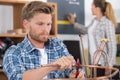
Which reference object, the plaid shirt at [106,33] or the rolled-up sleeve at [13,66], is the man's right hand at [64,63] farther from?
the plaid shirt at [106,33]

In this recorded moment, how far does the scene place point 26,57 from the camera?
1.59 meters

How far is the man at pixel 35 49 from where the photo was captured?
148cm

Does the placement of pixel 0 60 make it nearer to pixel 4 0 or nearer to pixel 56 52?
pixel 4 0

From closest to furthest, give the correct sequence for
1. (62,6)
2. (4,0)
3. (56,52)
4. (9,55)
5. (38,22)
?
(9,55) → (38,22) → (56,52) → (4,0) → (62,6)

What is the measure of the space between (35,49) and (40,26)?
0.15 meters

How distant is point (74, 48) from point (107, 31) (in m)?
0.44

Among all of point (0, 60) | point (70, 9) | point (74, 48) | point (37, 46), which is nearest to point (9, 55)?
point (37, 46)

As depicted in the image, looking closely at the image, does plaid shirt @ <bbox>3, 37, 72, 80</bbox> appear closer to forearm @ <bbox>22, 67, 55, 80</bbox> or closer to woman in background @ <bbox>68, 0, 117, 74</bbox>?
forearm @ <bbox>22, 67, 55, 80</bbox>

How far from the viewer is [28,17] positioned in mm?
1625

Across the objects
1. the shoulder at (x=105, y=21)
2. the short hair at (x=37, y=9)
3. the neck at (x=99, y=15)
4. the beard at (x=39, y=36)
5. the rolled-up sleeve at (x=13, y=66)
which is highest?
the short hair at (x=37, y=9)

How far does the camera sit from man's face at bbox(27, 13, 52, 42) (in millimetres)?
1570

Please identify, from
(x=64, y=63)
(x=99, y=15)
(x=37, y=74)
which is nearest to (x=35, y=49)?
(x=37, y=74)

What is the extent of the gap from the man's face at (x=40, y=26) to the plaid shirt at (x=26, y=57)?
80mm

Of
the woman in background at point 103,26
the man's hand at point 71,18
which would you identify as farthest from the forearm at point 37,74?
the man's hand at point 71,18
